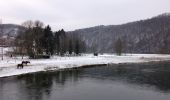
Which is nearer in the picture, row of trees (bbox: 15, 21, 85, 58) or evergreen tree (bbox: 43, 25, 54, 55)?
row of trees (bbox: 15, 21, 85, 58)

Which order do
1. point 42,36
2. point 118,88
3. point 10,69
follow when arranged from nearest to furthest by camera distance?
point 118,88
point 10,69
point 42,36

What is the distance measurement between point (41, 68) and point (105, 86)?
83.4ft

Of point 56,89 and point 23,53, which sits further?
point 23,53

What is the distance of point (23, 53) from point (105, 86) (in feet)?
216

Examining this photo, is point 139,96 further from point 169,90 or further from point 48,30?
point 48,30

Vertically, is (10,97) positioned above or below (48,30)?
below

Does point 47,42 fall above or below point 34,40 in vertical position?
below

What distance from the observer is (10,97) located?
28062 mm

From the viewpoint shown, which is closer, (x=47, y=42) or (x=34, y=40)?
(x=34, y=40)

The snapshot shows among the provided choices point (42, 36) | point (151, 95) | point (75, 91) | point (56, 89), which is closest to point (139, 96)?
point (151, 95)

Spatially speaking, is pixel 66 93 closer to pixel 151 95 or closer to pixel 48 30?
pixel 151 95

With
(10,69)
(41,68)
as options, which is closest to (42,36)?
(41,68)

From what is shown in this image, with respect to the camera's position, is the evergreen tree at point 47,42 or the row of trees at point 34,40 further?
the evergreen tree at point 47,42

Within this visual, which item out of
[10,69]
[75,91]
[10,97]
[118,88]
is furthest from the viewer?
[10,69]
